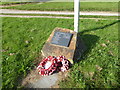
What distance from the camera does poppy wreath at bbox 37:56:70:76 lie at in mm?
4707

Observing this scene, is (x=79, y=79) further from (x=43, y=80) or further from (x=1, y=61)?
(x=1, y=61)

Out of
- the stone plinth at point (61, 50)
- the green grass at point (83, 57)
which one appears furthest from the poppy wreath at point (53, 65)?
the green grass at point (83, 57)

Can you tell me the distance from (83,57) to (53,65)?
1.38 meters

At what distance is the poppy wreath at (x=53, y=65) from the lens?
15.4ft

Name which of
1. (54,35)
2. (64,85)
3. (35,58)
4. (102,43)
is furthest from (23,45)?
(102,43)

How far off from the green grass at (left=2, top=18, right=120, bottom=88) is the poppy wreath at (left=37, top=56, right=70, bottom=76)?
0.33 m

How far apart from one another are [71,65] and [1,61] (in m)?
2.84

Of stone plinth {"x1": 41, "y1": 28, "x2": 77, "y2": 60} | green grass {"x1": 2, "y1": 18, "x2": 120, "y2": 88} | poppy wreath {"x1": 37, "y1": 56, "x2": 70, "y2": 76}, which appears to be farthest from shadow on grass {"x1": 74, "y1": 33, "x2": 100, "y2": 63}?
poppy wreath {"x1": 37, "y1": 56, "x2": 70, "y2": 76}

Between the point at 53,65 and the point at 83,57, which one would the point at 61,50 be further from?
the point at 83,57

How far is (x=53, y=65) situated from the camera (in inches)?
188

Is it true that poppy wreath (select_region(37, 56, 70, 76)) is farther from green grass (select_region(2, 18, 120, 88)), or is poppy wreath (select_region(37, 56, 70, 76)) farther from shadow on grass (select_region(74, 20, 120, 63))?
shadow on grass (select_region(74, 20, 120, 63))

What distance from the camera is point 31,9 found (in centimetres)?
1358

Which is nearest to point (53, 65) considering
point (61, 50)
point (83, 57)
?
point (61, 50)

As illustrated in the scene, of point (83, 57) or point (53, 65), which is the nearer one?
point (53, 65)
